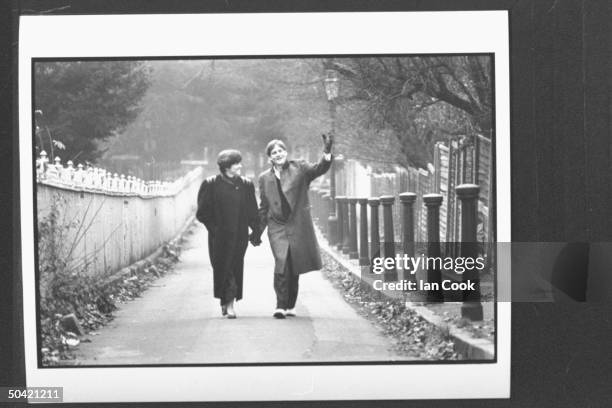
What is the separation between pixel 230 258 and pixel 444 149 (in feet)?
4.00

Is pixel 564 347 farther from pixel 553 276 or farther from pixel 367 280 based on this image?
pixel 367 280

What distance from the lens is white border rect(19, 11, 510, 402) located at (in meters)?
5.86

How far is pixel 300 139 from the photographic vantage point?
5980mm

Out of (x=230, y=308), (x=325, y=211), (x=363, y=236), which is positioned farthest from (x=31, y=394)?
(x=363, y=236)

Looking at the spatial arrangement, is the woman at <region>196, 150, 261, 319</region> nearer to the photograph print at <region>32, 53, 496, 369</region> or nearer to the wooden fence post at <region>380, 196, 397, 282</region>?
the photograph print at <region>32, 53, 496, 369</region>

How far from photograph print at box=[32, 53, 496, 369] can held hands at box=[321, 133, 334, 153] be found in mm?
11

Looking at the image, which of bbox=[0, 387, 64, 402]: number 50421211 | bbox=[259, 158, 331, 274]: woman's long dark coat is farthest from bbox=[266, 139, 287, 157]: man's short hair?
bbox=[0, 387, 64, 402]: number 50421211

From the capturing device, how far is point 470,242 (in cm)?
597

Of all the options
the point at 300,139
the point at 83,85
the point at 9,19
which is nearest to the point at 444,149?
the point at 300,139

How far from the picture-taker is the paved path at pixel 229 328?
235 inches

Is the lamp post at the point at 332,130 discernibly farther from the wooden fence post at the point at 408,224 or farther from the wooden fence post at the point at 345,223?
the wooden fence post at the point at 408,224

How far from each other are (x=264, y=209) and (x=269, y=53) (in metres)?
0.80

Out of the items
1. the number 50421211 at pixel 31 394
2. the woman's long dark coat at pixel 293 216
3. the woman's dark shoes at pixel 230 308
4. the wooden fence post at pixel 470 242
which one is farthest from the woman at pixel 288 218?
the number 50421211 at pixel 31 394

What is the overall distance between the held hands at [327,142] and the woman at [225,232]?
0.43m
